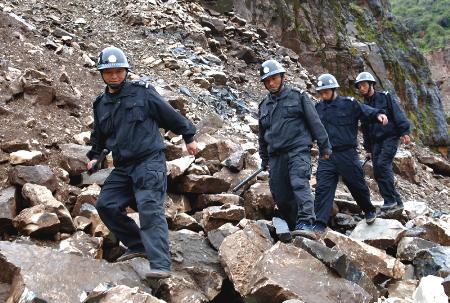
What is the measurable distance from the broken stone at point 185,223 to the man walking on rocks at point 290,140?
3.25ft

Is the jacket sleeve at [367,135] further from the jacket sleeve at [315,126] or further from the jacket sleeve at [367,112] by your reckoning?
the jacket sleeve at [315,126]

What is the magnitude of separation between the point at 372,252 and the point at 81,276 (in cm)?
286

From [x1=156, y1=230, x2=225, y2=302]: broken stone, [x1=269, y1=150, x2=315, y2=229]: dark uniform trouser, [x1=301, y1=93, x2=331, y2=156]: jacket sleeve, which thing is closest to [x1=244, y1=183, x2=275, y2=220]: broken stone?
[x1=269, y1=150, x2=315, y2=229]: dark uniform trouser

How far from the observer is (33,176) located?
5.57 m

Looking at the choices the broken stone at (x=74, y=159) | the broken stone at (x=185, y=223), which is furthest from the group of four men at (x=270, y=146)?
the broken stone at (x=74, y=159)

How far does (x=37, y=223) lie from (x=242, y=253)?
1975 mm

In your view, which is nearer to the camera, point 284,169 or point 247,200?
point 284,169

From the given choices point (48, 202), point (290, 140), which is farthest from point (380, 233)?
point (48, 202)

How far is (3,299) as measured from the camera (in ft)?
12.3

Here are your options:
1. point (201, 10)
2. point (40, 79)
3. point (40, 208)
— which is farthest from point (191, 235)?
point (201, 10)

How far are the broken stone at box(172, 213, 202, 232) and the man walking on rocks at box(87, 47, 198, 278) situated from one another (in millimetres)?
849

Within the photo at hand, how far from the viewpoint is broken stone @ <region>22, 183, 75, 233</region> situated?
4980 mm

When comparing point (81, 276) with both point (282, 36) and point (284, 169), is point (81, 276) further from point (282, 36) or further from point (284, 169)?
point (282, 36)

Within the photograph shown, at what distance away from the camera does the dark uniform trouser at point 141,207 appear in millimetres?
4254
